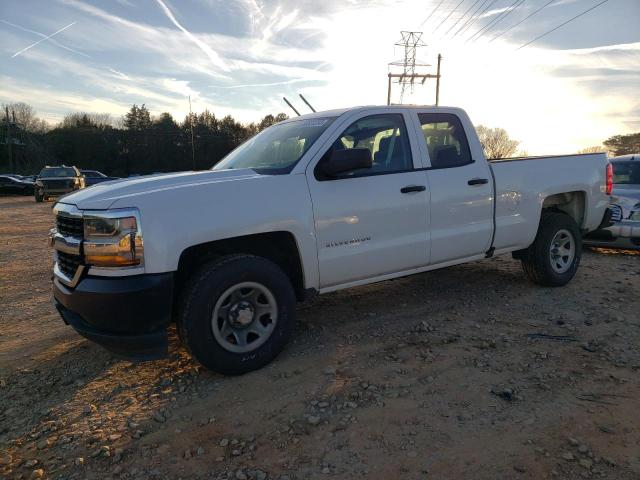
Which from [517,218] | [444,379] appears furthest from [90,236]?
[517,218]

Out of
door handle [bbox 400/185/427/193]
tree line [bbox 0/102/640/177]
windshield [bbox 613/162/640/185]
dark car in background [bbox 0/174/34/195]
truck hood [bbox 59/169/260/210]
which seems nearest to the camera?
truck hood [bbox 59/169/260/210]

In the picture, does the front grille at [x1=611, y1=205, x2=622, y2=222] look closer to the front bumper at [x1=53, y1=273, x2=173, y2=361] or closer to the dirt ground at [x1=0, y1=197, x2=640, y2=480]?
the dirt ground at [x1=0, y1=197, x2=640, y2=480]

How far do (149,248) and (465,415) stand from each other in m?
2.18

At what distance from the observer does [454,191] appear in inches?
169

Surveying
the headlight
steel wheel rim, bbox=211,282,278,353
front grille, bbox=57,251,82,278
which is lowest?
steel wheel rim, bbox=211,282,278,353

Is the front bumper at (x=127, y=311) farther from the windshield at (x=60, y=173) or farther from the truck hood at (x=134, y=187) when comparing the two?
the windshield at (x=60, y=173)

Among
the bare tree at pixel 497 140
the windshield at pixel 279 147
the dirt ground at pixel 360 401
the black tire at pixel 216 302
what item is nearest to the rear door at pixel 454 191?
the dirt ground at pixel 360 401

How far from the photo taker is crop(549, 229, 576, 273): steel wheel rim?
533 centimetres

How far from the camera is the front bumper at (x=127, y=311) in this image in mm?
2848

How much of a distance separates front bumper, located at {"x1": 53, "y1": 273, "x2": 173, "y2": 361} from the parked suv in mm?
22722

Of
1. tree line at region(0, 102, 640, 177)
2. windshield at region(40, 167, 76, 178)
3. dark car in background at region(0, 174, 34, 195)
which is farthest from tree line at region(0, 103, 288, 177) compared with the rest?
windshield at region(40, 167, 76, 178)

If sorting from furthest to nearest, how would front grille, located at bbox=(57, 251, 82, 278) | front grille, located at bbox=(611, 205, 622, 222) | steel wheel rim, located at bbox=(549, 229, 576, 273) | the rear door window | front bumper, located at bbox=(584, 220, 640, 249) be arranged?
front grille, located at bbox=(611, 205, 622, 222) < front bumper, located at bbox=(584, 220, 640, 249) < steel wheel rim, located at bbox=(549, 229, 576, 273) < the rear door window < front grille, located at bbox=(57, 251, 82, 278)

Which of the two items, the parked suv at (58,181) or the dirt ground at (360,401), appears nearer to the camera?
the dirt ground at (360,401)

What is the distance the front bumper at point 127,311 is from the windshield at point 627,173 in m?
7.63
